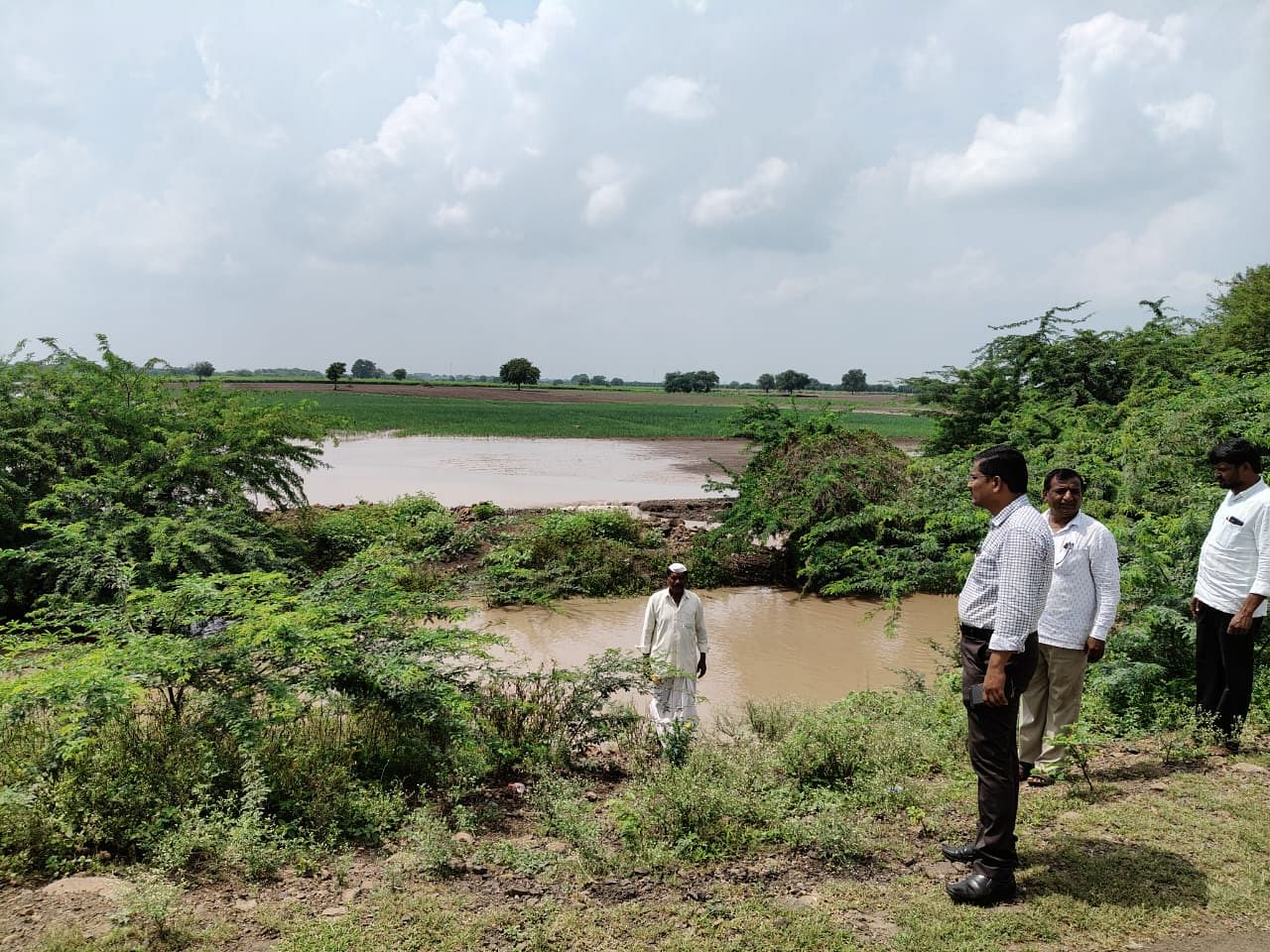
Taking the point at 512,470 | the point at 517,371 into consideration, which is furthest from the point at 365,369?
the point at 512,470

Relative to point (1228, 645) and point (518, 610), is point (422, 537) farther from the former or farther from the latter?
point (1228, 645)

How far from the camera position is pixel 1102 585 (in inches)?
176

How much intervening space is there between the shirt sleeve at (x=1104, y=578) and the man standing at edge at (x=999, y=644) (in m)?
1.44

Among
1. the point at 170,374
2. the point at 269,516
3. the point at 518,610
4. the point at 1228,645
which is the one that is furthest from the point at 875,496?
the point at 170,374

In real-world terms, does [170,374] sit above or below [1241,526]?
above

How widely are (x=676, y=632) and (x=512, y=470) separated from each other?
2116 cm

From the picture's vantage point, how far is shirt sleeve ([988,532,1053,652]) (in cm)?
320

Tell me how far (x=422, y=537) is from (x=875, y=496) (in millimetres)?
7209

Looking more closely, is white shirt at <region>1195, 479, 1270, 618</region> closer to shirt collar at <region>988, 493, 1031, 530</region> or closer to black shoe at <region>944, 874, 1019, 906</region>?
shirt collar at <region>988, 493, 1031, 530</region>

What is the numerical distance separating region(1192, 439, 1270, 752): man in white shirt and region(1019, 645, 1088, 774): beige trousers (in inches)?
33.2

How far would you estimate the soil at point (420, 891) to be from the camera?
122 inches

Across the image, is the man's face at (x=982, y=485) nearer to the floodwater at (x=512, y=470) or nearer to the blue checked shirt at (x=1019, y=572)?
the blue checked shirt at (x=1019, y=572)

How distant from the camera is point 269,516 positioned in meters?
13.6

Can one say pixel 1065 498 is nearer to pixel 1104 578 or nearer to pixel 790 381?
pixel 1104 578
